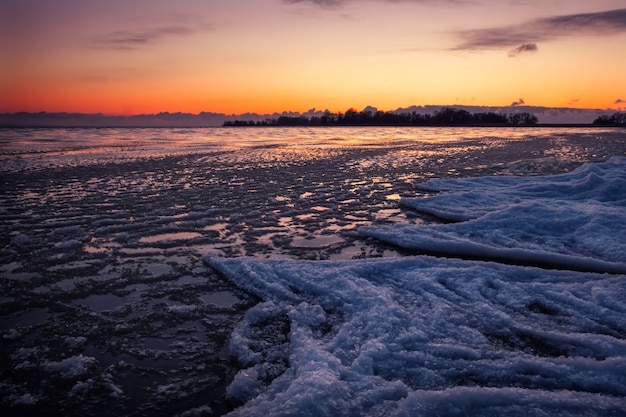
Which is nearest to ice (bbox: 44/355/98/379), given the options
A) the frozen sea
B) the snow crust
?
the frozen sea

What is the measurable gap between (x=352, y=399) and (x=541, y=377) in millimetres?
1570

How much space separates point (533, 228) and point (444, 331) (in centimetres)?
458

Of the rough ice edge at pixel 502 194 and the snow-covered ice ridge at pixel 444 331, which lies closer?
the snow-covered ice ridge at pixel 444 331

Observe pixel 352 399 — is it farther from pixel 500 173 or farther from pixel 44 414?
pixel 500 173

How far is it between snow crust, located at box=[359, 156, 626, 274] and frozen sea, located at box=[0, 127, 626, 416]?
47 mm

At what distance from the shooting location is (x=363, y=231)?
24.9 feet

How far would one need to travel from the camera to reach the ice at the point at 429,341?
2.96 metres

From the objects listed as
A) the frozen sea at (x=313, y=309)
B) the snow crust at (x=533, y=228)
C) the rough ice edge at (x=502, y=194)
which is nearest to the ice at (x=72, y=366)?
the frozen sea at (x=313, y=309)

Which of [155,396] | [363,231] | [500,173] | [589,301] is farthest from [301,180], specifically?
[155,396]

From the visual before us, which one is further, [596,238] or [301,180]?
[301,180]

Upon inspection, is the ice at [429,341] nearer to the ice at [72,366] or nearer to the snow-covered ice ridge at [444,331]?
the snow-covered ice ridge at [444,331]

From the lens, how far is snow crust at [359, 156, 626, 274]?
622 cm

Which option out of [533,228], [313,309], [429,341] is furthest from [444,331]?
[533,228]

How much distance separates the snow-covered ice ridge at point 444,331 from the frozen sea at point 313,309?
21mm
